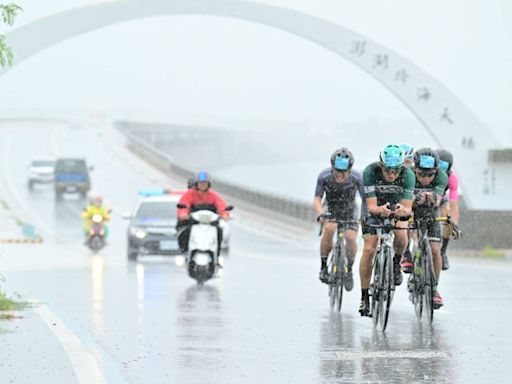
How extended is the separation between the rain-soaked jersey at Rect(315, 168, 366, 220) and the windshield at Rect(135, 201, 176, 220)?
43.2ft

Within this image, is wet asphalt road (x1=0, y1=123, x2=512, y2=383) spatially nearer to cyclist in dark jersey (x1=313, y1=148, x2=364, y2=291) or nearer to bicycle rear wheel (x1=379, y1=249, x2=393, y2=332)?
bicycle rear wheel (x1=379, y1=249, x2=393, y2=332)

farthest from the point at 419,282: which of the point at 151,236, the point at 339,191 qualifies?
the point at 151,236

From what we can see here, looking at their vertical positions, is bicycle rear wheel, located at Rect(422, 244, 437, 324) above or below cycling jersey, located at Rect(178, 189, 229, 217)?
below

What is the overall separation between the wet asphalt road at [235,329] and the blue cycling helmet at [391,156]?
1.55 meters

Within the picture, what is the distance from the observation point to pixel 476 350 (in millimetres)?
12781

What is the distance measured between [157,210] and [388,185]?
1683cm

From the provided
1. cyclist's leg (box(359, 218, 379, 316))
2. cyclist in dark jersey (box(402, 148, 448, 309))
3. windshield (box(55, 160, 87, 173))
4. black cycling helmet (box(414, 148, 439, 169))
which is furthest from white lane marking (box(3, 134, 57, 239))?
cyclist's leg (box(359, 218, 379, 316))

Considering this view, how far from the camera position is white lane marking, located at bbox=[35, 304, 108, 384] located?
10.8 m

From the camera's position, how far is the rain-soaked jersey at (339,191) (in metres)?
17.0

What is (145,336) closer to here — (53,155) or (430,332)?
(430,332)

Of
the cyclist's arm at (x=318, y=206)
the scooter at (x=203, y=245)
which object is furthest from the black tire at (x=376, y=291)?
the scooter at (x=203, y=245)

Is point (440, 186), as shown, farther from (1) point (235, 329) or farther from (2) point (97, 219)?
(2) point (97, 219)

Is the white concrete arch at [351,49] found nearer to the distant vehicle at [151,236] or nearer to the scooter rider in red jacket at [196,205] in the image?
the distant vehicle at [151,236]

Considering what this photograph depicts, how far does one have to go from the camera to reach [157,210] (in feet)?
102
